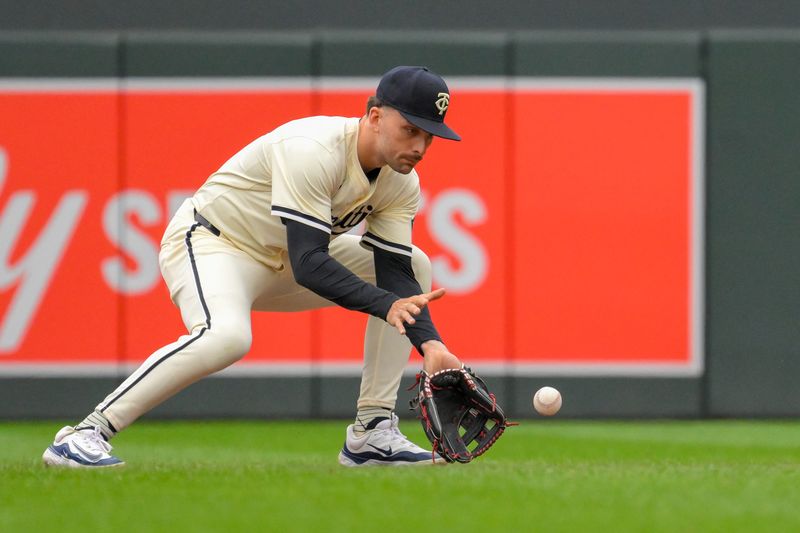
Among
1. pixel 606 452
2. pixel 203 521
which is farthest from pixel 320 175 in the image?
pixel 606 452

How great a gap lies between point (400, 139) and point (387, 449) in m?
1.06

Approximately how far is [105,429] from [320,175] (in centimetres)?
97

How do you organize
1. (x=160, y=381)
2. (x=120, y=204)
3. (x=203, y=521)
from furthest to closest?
(x=120, y=204), (x=160, y=381), (x=203, y=521)

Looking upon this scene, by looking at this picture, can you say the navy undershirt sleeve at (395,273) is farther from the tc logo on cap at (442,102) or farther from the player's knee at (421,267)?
the tc logo on cap at (442,102)

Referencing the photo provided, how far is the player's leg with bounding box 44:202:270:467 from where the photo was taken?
3900mm

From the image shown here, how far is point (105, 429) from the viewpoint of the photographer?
3.94 m

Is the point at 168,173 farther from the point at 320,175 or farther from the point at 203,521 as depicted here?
the point at 203,521

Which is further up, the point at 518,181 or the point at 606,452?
the point at 518,181

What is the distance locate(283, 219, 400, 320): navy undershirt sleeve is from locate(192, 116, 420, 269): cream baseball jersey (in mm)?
44

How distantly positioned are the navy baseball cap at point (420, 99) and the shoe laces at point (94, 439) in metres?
1.28

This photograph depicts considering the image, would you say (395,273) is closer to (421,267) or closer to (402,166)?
(421,267)

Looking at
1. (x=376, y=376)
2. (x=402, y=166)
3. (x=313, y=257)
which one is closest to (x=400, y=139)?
(x=402, y=166)

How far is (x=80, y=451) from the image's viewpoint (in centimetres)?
388

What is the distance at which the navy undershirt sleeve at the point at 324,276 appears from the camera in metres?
3.86
